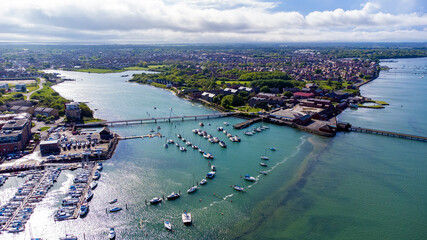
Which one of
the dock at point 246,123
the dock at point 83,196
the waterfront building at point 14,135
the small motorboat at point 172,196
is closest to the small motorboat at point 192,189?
the small motorboat at point 172,196

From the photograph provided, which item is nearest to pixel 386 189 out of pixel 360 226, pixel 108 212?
pixel 360 226

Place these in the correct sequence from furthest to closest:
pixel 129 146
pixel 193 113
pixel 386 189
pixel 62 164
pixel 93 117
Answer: pixel 193 113 → pixel 93 117 → pixel 129 146 → pixel 62 164 → pixel 386 189

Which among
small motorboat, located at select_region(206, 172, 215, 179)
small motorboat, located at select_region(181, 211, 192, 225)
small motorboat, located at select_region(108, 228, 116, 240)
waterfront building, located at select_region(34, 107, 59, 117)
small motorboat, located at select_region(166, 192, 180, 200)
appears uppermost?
waterfront building, located at select_region(34, 107, 59, 117)

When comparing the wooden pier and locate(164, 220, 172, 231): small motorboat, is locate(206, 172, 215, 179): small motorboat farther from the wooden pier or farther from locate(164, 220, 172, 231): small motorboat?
the wooden pier

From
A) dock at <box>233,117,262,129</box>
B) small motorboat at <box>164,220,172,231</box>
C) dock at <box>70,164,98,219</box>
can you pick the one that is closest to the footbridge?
dock at <box>233,117,262,129</box>

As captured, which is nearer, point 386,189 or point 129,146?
point 386,189

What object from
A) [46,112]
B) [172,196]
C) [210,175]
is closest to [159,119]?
[46,112]

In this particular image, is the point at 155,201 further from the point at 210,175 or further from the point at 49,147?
the point at 49,147

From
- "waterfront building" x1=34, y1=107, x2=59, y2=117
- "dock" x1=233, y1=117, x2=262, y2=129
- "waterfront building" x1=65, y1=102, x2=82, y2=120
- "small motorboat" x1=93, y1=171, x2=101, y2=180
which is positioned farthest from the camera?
"waterfront building" x1=34, y1=107, x2=59, y2=117

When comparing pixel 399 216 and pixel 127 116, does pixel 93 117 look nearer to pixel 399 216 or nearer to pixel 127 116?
pixel 127 116

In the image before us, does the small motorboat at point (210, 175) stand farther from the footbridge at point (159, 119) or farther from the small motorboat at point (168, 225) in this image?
the footbridge at point (159, 119)
